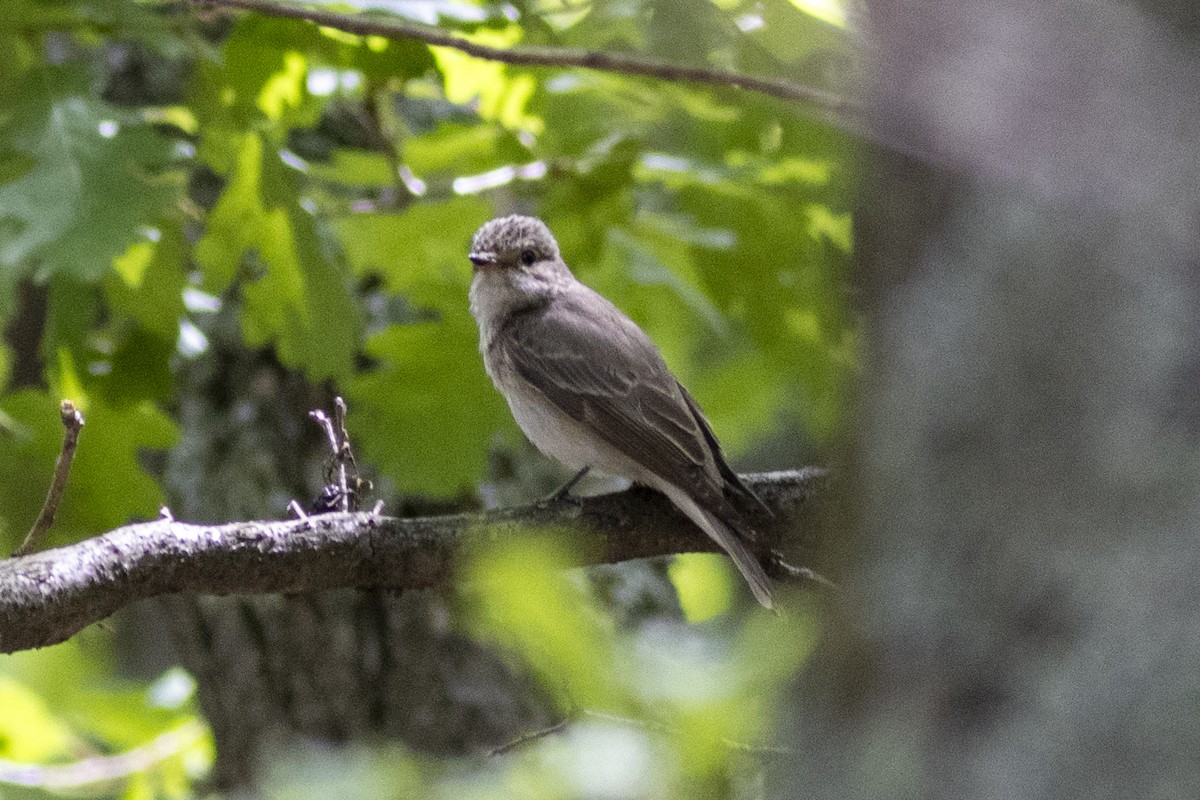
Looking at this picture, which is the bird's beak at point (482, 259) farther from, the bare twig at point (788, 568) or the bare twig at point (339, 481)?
the bare twig at point (788, 568)

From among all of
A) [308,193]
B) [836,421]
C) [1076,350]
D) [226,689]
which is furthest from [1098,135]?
[226,689]

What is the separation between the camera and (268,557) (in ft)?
9.30

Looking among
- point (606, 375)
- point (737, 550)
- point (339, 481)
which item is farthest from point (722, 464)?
point (339, 481)

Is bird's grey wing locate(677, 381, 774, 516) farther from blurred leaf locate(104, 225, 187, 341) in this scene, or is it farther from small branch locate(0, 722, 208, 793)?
small branch locate(0, 722, 208, 793)

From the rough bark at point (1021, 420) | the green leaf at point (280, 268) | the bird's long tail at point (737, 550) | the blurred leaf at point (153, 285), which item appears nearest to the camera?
the rough bark at point (1021, 420)

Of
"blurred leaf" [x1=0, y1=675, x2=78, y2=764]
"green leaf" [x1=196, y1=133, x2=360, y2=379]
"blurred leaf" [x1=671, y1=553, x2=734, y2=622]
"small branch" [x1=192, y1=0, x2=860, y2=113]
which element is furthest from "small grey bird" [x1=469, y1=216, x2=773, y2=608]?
"blurred leaf" [x1=0, y1=675, x2=78, y2=764]

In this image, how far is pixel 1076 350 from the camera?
3.02ft

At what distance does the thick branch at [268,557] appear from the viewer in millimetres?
2521

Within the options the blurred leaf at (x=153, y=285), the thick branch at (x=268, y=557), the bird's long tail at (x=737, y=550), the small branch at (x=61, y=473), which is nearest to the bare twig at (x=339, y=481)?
the thick branch at (x=268, y=557)

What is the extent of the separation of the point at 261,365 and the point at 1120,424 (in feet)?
17.2

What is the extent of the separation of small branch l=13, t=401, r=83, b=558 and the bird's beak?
200cm

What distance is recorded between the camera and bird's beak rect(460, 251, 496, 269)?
4.42m

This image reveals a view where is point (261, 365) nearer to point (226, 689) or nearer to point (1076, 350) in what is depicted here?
point (226, 689)

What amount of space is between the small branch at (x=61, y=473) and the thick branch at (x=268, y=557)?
81 mm
